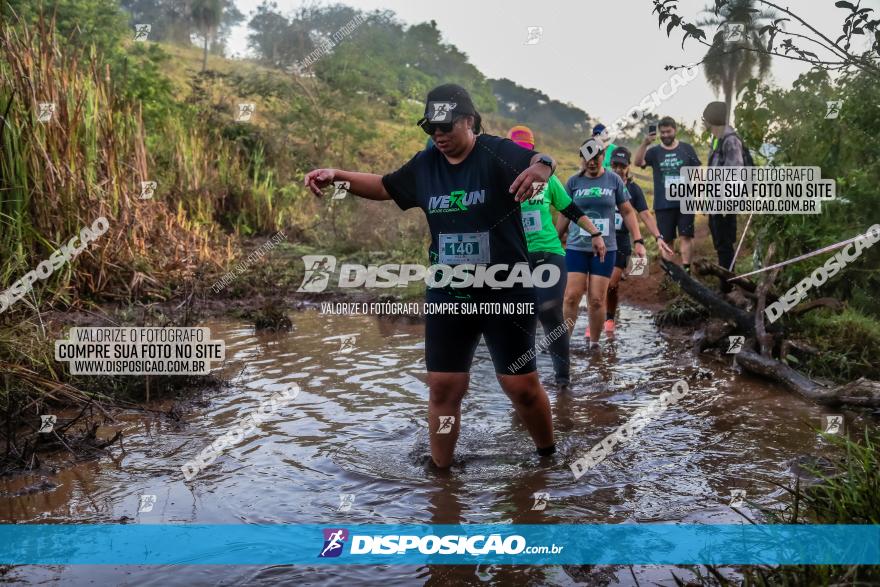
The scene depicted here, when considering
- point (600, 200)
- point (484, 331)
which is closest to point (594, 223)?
point (600, 200)

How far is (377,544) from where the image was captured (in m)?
3.65

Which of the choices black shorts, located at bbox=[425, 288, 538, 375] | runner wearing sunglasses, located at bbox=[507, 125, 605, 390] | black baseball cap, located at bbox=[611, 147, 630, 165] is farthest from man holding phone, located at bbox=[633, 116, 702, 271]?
black shorts, located at bbox=[425, 288, 538, 375]

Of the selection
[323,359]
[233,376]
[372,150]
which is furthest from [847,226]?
[372,150]

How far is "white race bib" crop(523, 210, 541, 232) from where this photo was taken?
6137 millimetres

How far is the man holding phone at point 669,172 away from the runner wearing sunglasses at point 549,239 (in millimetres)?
4053

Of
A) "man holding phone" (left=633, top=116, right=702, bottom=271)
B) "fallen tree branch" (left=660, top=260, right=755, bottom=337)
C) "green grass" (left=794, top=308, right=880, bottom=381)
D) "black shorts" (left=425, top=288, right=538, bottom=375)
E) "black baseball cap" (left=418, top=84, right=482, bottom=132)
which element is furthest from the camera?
"man holding phone" (left=633, top=116, right=702, bottom=271)

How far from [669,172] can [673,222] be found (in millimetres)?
654

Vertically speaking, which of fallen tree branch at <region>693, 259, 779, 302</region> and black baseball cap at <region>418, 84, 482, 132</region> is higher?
black baseball cap at <region>418, 84, 482, 132</region>

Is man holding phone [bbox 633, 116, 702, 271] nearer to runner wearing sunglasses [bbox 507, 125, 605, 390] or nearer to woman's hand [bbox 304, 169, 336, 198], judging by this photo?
runner wearing sunglasses [bbox 507, 125, 605, 390]

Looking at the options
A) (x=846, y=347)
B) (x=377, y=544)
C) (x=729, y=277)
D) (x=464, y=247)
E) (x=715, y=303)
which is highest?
(x=464, y=247)

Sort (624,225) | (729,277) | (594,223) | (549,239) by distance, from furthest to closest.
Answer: (624,225) → (729,277) → (594,223) → (549,239)

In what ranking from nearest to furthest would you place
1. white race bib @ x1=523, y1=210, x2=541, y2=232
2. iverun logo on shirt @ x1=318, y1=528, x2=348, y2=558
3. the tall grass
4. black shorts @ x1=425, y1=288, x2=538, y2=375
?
iverun logo on shirt @ x1=318, y1=528, x2=348, y2=558, black shorts @ x1=425, y1=288, x2=538, y2=375, white race bib @ x1=523, y1=210, x2=541, y2=232, the tall grass

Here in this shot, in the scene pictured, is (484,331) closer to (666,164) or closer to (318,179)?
(318,179)

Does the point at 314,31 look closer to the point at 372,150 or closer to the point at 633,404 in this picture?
the point at 372,150
